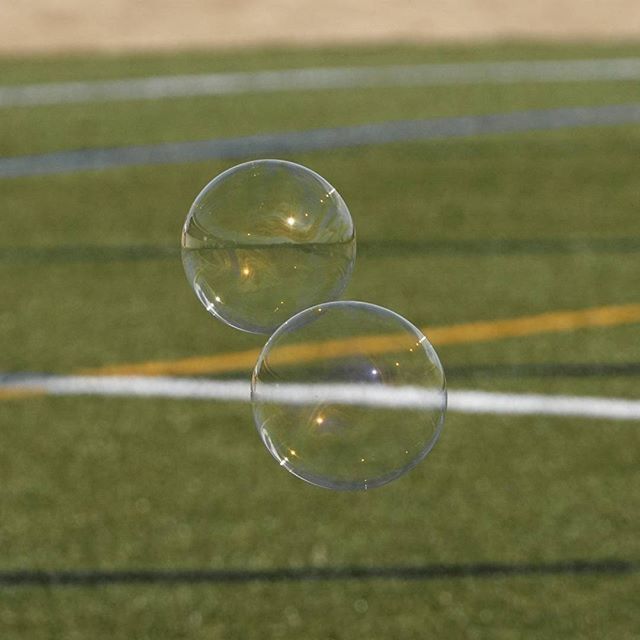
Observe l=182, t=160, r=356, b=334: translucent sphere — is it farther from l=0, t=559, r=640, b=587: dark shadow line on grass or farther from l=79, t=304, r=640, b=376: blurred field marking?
l=79, t=304, r=640, b=376: blurred field marking

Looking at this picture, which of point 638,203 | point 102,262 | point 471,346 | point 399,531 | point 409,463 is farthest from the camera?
point 638,203

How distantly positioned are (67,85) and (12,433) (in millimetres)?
8656

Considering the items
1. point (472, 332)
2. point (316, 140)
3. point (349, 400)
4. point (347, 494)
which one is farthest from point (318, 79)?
point (349, 400)

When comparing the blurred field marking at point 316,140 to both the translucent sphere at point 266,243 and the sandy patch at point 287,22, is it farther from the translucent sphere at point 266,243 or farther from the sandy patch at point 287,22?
the translucent sphere at point 266,243

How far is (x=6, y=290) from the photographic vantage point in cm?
706

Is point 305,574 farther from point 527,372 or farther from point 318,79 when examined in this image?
point 318,79

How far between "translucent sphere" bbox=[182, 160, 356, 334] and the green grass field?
86 cm

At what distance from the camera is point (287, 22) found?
1775 centimetres

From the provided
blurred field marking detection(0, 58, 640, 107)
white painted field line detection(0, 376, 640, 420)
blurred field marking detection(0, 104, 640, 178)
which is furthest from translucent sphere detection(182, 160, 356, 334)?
blurred field marking detection(0, 58, 640, 107)

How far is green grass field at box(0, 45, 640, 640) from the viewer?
401cm

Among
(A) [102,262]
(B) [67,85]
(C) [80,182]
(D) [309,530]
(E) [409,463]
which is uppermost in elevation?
(E) [409,463]

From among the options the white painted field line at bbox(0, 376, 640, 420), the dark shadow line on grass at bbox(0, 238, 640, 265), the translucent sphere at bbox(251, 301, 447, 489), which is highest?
the translucent sphere at bbox(251, 301, 447, 489)

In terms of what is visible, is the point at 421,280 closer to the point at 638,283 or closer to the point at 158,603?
the point at 638,283

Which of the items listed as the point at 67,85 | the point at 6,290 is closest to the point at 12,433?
the point at 6,290
